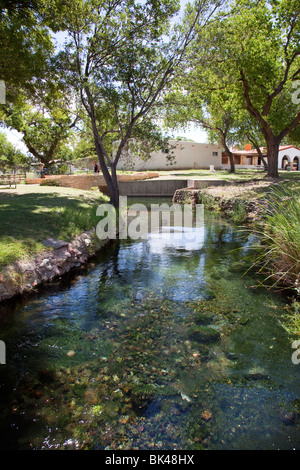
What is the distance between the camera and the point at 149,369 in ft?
12.6

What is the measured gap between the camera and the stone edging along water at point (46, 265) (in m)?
5.64

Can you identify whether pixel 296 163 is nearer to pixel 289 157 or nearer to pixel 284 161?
pixel 284 161

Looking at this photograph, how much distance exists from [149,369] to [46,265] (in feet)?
12.4

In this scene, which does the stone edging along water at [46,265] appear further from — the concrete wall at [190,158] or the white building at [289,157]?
the white building at [289,157]

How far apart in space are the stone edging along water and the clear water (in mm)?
324

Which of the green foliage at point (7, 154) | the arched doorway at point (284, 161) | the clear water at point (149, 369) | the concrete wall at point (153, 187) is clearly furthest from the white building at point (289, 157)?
the clear water at point (149, 369)

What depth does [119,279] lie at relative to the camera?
7141 millimetres

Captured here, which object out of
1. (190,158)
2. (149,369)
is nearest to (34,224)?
(149,369)

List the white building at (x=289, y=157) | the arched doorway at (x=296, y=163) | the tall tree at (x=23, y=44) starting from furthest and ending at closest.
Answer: the arched doorway at (x=296, y=163) < the white building at (x=289, y=157) < the tall tree at (x=23, y=44)

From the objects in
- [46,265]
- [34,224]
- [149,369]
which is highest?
[34,224]

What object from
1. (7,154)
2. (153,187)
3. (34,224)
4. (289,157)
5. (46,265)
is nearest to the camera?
(46,265)

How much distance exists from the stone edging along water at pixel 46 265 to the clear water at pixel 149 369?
324 mm

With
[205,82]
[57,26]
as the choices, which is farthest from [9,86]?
[205,82]

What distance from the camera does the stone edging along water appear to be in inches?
222
